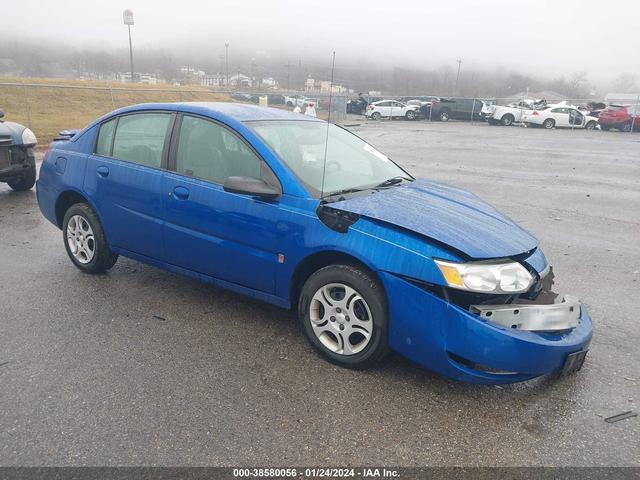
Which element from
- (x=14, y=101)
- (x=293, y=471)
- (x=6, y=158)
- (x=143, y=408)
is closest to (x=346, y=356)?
(x=293, y=471)

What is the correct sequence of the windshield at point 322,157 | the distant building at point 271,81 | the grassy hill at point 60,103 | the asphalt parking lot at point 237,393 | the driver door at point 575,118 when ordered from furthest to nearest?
the driver door at point 575,118
the grassy hill at point 60,103
the distant building at point 271,81
the windshield at point 322,157
the asphalt parking lot at point 237,393

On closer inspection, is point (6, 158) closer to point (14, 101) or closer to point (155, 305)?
point (155, 305)

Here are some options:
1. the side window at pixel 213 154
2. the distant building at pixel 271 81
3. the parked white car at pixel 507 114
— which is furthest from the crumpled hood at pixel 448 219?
the parked white car at pixel 507 114

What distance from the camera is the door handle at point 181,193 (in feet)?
12.5

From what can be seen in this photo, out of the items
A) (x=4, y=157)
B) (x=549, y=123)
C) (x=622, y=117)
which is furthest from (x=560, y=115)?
(x=4, y=157)

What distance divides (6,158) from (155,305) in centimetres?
546

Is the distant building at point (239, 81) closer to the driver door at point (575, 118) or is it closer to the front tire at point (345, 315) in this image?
the driver door at point (575, 118)

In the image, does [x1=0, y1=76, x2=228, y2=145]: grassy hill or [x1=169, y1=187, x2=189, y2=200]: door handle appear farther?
[x1=0, y1=76, x2=228, y2=145]: grassy hill

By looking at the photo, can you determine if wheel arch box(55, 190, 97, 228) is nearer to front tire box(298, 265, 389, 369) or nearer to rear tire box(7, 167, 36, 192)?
front tire box(298, 265, 389, 369)

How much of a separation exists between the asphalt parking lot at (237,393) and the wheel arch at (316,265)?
1.29 feet

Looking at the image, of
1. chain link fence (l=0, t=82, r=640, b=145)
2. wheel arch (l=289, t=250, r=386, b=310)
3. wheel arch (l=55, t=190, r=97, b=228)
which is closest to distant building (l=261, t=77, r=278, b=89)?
chain link fence (l=0, t=82, r=640, b=145)

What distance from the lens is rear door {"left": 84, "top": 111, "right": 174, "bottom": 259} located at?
4.06m

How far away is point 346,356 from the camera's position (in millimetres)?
3221

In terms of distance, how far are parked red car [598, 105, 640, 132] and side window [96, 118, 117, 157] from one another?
107ft
